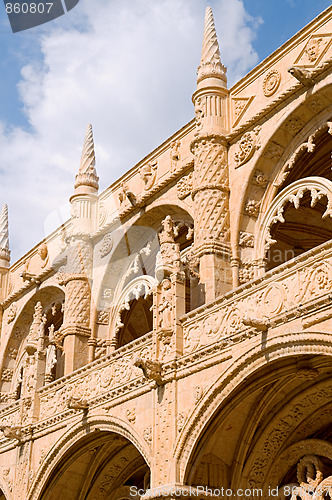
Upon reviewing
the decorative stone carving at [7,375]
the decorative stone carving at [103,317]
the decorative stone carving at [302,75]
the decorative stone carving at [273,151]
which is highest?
the decorative stone carving at [302,75]

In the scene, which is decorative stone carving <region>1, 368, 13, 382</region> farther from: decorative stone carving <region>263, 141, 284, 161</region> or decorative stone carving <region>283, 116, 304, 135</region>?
decorative stone carving <region>283, 116, 304, 135</region>

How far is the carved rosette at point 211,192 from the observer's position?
13883mm

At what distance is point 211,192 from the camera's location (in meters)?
14.2

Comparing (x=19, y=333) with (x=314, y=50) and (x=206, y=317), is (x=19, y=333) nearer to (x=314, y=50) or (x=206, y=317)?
(x=206, y=317)

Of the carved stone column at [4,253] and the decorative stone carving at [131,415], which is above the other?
the carved stone column at [4,253]

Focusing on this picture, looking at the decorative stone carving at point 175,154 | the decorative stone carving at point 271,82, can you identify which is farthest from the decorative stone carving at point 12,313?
the decorative stone carving at point 271,82

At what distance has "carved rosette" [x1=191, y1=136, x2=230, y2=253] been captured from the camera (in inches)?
547

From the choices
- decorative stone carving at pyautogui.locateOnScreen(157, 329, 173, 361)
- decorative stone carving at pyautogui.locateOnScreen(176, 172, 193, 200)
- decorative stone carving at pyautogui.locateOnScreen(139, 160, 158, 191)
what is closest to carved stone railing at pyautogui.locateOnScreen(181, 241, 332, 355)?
decorative stone carving at pyautogui.locateOnScreen(157, 329, 173, 361)

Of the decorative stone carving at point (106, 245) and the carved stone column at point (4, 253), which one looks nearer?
the decorative stone carving at point (106, 245)

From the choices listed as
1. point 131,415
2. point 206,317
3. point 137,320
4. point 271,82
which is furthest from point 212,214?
point 137,320

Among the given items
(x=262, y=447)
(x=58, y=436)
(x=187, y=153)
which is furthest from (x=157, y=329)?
(x=187, y=153)

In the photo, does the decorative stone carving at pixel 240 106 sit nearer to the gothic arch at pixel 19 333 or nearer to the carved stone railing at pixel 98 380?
the carved stone railing at pixel 98 380

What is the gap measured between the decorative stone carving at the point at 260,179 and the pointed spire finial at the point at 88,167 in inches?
232

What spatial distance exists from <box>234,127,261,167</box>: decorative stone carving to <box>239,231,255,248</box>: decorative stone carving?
1.26 metres
